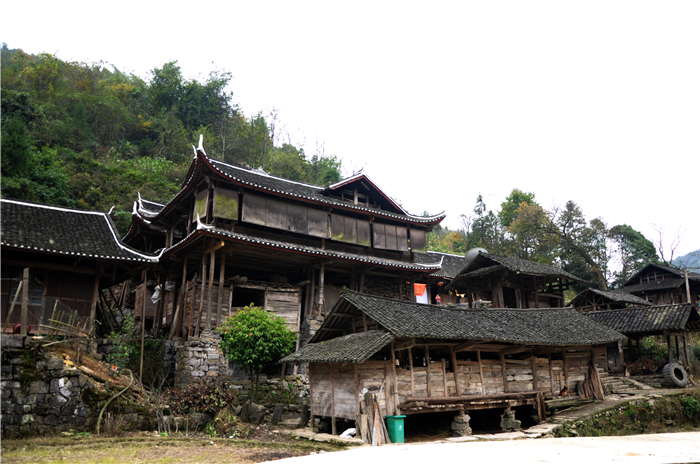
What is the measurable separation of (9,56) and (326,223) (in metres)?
47.4

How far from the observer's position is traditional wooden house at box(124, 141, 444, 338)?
20.6 m

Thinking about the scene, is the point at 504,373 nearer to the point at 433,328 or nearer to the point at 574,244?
the point at 433,328

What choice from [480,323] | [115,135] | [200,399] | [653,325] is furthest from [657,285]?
[115,135]

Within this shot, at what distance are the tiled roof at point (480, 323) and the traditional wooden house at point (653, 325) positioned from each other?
455cm

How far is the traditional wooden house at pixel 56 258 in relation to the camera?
16891 millimetres

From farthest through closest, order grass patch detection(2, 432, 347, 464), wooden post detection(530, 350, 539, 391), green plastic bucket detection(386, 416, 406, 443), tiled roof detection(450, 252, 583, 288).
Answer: tiled roof detection(450, 252, 583, 288)
wooden post detection(530, 350, 539, 391)
green plastic bucket detection(386, 416, 406, 443)
grass patch detection(2, 432, 347, 464)

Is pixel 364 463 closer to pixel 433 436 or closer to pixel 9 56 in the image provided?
pixel 433 436

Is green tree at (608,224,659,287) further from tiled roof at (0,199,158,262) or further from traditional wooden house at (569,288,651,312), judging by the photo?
tiled roof at (0,199,158,262)

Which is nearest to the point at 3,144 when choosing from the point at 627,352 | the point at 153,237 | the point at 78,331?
the point at 153,237

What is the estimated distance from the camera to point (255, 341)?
17266mm

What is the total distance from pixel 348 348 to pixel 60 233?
12.0 m

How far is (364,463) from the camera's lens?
914cm

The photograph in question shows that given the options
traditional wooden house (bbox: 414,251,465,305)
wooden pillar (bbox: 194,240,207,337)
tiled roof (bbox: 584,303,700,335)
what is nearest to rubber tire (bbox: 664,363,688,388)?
tiled roof (bbox: 584,303,700,335)

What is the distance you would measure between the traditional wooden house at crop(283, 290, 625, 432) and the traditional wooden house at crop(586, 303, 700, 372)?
222 inches
